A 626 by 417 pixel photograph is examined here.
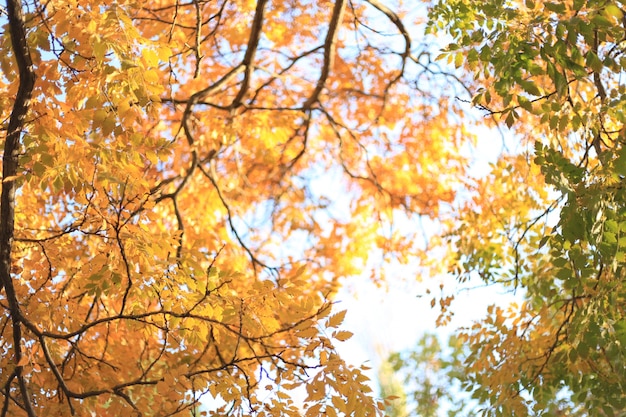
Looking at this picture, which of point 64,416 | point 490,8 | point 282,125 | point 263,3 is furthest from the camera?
point 282,125

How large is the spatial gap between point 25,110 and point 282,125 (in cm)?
435

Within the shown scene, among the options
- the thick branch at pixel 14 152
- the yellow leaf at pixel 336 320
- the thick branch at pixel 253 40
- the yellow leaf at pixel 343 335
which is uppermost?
the thick branch at pixel 253 40

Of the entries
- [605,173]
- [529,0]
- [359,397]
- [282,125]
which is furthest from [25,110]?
[282,125]

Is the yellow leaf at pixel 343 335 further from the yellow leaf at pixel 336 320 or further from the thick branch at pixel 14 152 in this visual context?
the thick branch at pixel 14 152

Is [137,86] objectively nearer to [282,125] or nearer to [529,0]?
[529,0]

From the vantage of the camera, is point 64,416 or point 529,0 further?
point 64,416

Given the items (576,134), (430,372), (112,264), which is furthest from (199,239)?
(430,372)

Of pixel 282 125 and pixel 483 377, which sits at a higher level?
pixel 282 125

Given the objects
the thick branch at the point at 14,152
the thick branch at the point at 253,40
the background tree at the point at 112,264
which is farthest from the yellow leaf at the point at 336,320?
the thick branch at the point at 253,40

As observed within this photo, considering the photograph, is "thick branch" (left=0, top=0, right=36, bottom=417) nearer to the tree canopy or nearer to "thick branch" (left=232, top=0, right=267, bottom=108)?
the tree canopy

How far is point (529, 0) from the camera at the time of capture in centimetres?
288

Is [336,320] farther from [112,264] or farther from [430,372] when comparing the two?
[430,372]

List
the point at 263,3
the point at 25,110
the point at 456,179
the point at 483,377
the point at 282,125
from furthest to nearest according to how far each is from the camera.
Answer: the point at 456,179, the point at 282,125, the point at 263,3, the point at 483,377, the point at 25,110

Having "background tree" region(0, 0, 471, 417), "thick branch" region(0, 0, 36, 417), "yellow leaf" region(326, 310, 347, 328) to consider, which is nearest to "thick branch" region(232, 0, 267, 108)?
"background tree" region(0, 0, 471, 417)
